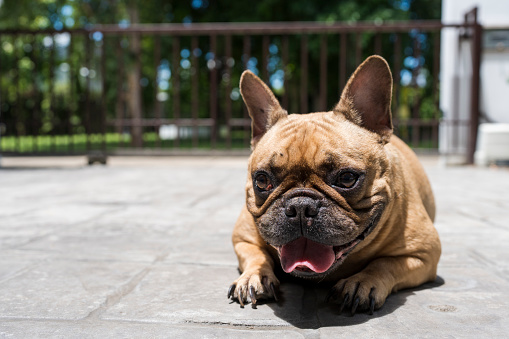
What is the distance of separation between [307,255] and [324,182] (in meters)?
0.31

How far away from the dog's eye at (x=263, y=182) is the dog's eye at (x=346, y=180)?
11.0 inches

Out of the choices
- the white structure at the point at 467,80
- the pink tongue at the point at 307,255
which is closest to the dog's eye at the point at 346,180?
Result: the pink tongue at the point at 307,255

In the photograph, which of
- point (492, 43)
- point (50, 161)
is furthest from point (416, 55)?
point (50, 161)

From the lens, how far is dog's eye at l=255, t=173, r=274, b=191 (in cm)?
211

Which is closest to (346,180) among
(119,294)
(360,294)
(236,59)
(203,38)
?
(360,294)

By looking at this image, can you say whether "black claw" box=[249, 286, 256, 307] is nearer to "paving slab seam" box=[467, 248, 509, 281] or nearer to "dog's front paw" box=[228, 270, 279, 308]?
"dog's front paw" box=[228, 270, 279, 308]

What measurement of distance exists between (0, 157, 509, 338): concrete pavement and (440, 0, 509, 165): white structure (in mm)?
4977

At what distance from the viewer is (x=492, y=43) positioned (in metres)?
9.62

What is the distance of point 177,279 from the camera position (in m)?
2.52

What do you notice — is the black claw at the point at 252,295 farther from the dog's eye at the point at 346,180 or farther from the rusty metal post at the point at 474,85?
the rusty metal post at the point at 474,85

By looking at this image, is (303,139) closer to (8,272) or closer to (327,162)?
(327,162)

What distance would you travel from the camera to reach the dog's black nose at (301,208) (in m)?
1.91

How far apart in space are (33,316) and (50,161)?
9.36 m

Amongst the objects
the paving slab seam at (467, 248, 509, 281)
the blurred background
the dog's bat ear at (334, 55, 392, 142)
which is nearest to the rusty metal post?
the blurred background
